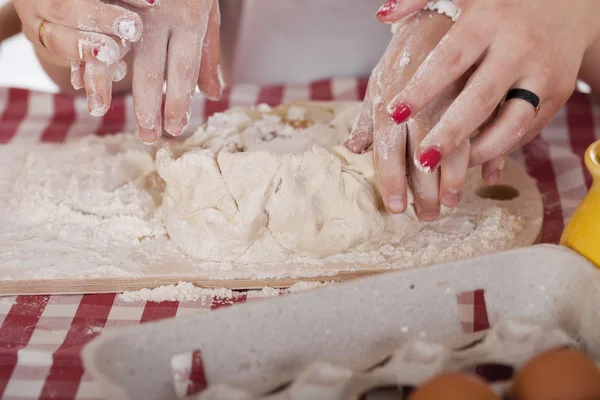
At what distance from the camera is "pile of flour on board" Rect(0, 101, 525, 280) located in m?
1.14

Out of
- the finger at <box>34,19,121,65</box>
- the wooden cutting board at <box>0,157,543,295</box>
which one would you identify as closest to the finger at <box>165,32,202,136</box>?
the finger at <box>34,19,121,65</box>

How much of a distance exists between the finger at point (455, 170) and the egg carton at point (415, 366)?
287 mm

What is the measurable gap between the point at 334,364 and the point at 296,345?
53 mm

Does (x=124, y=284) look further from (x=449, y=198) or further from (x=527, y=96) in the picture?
(x=527, y=96)

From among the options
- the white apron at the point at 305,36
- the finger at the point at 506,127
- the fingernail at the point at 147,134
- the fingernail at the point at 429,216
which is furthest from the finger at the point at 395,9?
the white apron at the point at 305,36

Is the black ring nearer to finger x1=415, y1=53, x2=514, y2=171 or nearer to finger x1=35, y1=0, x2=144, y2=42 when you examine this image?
finger x1=415, y1=53, x2=514, y2=171

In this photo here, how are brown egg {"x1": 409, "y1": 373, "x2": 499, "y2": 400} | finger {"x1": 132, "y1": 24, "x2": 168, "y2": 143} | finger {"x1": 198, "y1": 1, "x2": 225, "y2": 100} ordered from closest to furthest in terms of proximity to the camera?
brown egg {"x1": 409, "y1": 373, "x2": 499, "y2": 400} < finger {"x1": 132, "y1": 24, "x2": 168, "y2": 143} < finger {"x1": 198, "y1": 1, "x2": 225, "y2": 100}

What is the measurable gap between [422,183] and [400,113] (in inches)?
6.3

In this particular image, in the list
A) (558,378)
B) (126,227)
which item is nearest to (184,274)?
(126,227)

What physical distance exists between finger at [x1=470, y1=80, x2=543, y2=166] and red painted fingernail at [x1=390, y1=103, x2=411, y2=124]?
0.48ft

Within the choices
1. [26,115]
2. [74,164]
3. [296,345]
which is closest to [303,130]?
[74,164]

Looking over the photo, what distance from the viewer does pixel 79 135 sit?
5.46 feet

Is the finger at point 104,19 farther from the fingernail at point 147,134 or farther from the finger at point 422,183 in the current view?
the finger at point 422,183

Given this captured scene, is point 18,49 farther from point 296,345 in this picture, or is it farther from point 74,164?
point 296,345
